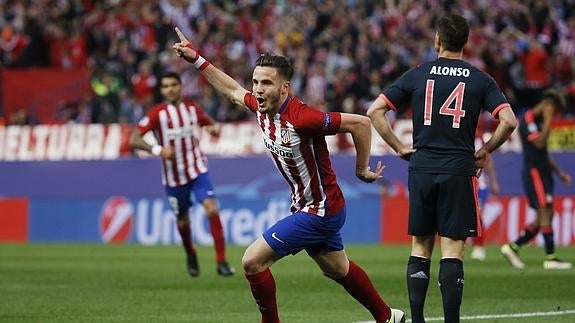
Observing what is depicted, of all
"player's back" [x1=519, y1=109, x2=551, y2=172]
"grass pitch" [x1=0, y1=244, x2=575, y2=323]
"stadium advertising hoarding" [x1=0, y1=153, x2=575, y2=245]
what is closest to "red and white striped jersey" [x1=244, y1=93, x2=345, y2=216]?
"grass pitch" [x1=0, y1=244, x2=575, y2=323]

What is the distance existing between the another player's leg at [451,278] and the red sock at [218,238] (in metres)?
7.14

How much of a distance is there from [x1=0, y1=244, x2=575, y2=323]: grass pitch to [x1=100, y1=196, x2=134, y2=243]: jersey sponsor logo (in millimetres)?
5029

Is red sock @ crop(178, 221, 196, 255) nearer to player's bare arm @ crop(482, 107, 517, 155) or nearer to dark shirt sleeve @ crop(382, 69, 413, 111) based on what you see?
dark shirt sleeve @ crop(382, 69, 413, 111)

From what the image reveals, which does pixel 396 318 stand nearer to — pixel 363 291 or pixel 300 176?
pixel 363 291

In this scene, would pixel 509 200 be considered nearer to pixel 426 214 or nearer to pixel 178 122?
pixel 178 122

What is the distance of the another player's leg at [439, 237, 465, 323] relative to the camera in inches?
359

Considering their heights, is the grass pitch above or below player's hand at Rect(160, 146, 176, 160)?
below

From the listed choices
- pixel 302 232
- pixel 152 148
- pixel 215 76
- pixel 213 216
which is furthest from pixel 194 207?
pixel 302 232

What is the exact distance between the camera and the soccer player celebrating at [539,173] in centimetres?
1716

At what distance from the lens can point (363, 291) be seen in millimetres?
9672

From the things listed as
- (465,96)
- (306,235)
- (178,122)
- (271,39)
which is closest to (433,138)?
(465,96)

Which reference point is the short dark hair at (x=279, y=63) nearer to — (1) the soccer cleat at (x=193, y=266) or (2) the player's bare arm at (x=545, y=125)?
(1) the soccer cleat at (x=193, y=266)

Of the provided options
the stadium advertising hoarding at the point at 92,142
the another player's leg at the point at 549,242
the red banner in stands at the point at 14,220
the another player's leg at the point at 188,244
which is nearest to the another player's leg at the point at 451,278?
the another player's leg at the point at 188,244

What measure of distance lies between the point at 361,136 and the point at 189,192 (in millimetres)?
7588
